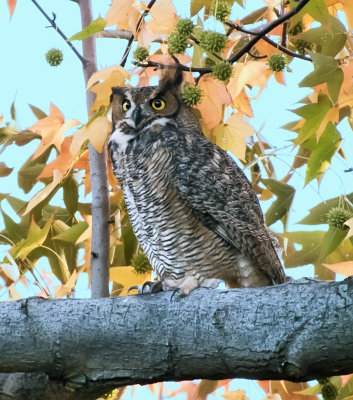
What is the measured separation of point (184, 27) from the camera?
2.18m

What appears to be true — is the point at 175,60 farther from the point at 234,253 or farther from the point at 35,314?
the point at 35,314

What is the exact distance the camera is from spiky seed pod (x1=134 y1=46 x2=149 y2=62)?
2240 mm

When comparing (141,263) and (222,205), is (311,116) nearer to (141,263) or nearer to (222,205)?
(222,205)

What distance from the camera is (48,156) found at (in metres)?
2.72

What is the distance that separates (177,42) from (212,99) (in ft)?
0.81

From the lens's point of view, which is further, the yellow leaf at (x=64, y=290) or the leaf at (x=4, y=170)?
the leaf at (x=4, y=170)

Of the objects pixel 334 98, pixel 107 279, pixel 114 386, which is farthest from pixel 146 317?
pixel 334 98

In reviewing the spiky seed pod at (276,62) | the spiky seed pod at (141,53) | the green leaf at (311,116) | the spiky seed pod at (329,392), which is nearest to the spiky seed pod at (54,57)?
the spiky seed pod at (141,53)

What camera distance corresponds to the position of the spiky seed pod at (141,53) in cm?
224

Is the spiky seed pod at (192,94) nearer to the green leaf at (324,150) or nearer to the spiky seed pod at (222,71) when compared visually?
the spiky seed pod at (222,71)

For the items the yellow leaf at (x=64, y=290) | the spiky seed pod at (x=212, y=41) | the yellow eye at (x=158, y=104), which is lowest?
the yellow leaf at (x=64, y=290)

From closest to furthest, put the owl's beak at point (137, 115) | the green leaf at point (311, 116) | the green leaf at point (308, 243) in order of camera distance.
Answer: the green leaf at point (311, 116)
the green leaf at point (308, 243)
the owl's beak at point (137, 115)

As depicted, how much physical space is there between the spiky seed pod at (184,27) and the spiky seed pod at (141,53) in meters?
0.12

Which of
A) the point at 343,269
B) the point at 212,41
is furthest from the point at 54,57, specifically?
the point at 343,269
